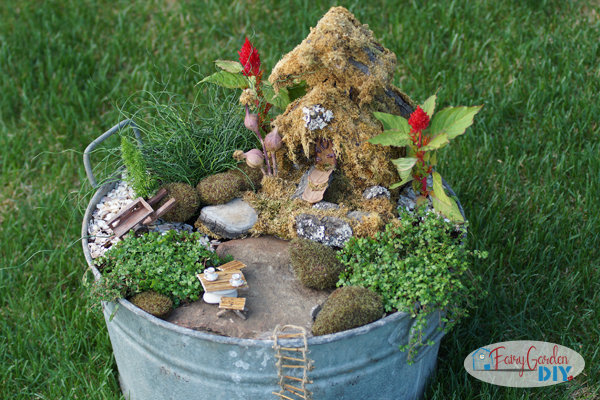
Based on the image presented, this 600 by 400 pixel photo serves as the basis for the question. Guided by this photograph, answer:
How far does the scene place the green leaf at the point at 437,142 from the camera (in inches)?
80.8

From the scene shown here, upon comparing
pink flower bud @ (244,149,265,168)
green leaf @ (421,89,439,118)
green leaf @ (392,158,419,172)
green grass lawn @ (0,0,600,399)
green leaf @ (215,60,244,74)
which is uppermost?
green leaf @ (215,60,244,74)

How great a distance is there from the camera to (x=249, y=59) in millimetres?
2361

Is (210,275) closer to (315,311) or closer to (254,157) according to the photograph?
(315,311)

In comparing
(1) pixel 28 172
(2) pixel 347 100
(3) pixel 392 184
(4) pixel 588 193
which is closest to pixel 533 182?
(4) pixel 588 193

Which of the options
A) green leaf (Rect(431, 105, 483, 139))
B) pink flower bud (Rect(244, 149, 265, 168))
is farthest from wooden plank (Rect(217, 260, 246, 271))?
green leaf (Rect(431, 105, 483, 139))

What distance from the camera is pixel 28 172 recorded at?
3734 mm

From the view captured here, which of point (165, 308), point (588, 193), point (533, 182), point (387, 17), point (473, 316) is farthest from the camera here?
point (387, 17)

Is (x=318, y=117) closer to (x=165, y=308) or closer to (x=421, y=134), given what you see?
(x=421, y=134)

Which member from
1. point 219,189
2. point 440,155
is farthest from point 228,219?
point 440,155

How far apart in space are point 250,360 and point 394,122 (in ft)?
3.48

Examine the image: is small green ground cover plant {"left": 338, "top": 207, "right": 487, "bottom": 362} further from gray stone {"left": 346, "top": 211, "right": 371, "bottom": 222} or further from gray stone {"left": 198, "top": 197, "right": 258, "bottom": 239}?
gray stone {"left": 198, "top": 197, "right": 258, "bottom": 239}

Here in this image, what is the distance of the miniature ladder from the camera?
1797 millimetres

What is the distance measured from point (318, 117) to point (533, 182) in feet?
5.74

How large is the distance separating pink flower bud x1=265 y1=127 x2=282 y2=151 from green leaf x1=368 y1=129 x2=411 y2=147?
419 millimetres
